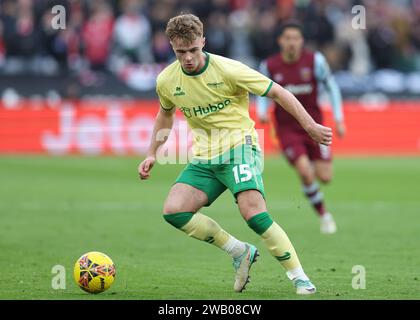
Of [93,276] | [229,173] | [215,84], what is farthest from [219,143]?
[93,276]

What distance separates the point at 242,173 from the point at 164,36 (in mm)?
17875

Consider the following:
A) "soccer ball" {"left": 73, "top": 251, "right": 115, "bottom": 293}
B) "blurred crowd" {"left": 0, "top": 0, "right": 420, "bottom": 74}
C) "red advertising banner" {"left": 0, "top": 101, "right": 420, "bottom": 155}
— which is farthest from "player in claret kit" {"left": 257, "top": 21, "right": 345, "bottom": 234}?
"blurred crowd" {"left": 0, "top": 0, "right": 420, "bottom": 74}

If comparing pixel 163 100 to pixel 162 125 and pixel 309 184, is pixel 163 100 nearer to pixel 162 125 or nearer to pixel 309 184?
pixel 162 125

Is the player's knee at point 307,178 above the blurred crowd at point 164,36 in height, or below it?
below

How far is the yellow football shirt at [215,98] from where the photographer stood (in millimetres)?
9062

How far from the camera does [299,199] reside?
18609 millimetres

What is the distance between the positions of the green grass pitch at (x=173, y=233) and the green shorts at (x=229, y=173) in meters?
0.92

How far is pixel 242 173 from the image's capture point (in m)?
9.11

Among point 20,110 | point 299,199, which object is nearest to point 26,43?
point 20,110

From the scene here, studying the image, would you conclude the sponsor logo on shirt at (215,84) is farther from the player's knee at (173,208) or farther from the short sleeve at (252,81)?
the player's knee at (173,208)

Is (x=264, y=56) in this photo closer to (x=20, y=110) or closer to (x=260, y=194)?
(x=20, y=110)

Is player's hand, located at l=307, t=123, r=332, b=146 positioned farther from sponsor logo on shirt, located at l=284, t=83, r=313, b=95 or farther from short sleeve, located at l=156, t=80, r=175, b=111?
sponsor logo on shirt, located at l=284, t=83, r=313, b=95

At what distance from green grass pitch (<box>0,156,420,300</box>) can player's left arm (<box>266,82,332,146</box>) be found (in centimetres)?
134

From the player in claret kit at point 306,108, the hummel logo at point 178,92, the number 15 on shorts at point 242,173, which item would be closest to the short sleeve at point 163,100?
the hummel logo at point 178,92
